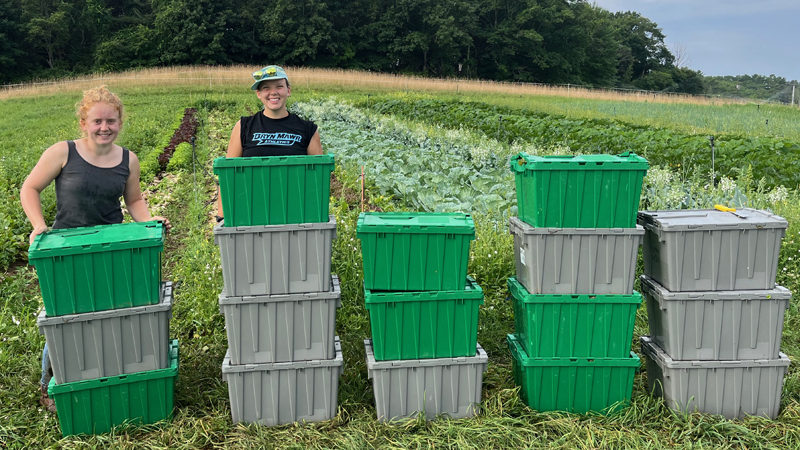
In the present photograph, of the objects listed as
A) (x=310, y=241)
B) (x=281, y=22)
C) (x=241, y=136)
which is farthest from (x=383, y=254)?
(x=281, y=22)

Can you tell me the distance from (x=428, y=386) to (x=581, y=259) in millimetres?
1334

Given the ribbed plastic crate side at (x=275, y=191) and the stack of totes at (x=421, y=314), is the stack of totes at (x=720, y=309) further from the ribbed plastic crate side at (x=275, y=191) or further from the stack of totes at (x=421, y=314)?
the ribbed plastic crate side at (x=275, y=191)

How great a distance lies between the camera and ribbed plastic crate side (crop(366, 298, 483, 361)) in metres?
3.81

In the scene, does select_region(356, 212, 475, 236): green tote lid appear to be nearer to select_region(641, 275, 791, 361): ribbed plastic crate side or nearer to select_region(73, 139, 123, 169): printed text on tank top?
select_region(641, 275, 791, 361): ribbed plastic crate side

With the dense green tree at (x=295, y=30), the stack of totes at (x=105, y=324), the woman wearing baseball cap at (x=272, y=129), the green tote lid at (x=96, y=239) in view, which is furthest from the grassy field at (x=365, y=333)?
the dense green tree at (x=295, y=30)

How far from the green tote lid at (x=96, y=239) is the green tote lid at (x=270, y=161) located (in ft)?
1.94

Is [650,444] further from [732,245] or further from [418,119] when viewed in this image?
[418,119]

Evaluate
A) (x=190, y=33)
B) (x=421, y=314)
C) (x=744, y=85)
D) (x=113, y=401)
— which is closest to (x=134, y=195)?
(x=113, y=401)

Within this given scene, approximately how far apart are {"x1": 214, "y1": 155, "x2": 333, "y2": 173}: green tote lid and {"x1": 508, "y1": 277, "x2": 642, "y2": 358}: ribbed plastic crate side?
165cm

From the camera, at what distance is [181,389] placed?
4266 mm

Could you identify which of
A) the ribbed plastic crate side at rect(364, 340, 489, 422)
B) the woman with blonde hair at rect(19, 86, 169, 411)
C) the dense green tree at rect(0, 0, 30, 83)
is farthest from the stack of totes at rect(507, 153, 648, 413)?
the dense green tree at rect(0, 0, 30, 83)

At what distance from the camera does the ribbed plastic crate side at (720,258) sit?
147 inches

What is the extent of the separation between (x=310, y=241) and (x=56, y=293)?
1536 mm

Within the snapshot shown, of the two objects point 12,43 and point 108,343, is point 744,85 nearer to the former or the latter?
point 12,43
